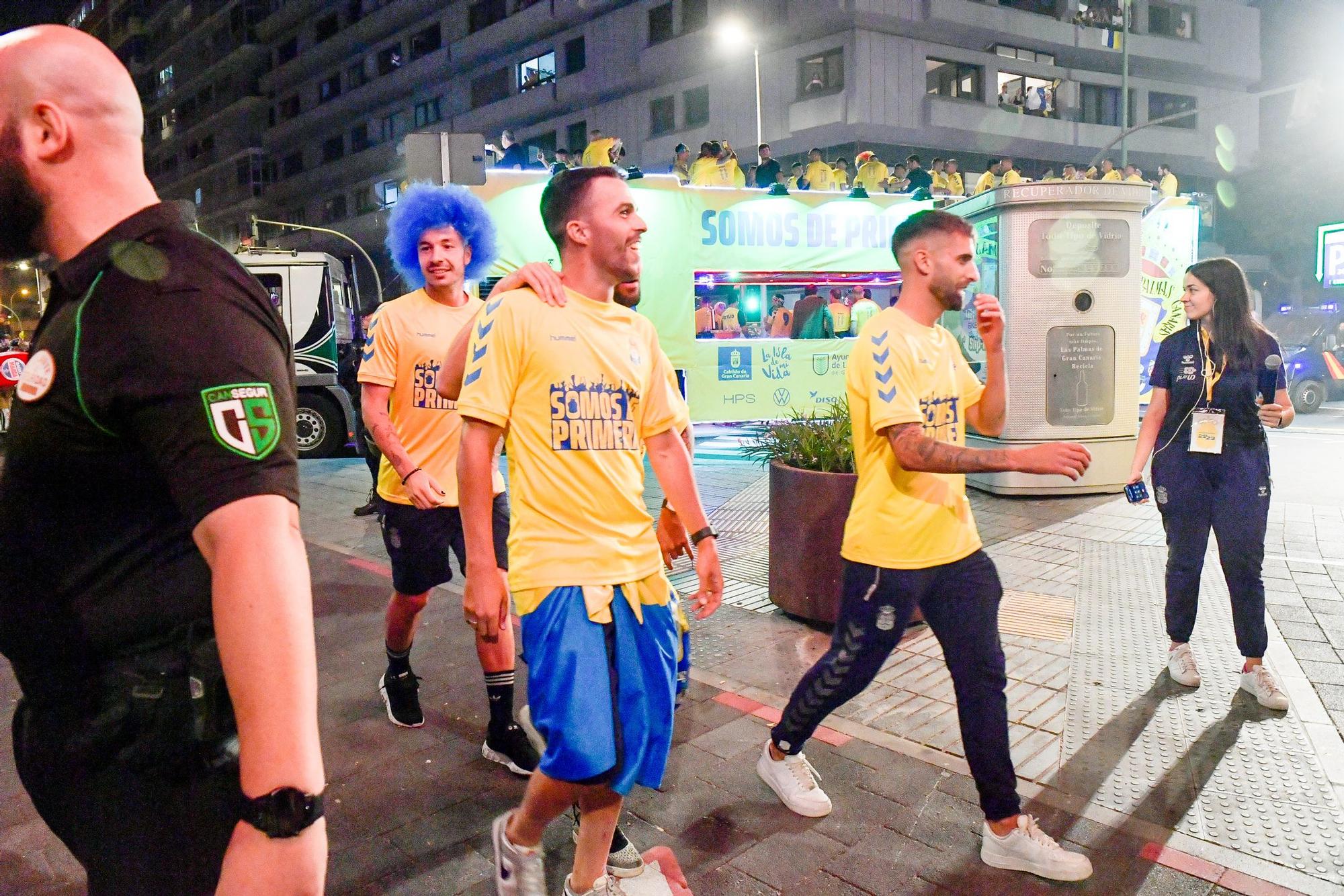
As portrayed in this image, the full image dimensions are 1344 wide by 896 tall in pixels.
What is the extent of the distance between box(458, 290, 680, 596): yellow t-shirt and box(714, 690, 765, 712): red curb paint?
1.90 m

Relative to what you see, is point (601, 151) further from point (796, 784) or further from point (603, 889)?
point (603, 889)

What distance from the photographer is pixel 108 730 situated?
1.24 metres

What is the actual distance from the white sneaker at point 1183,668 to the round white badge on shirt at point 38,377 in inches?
185

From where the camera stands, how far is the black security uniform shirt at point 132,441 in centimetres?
112

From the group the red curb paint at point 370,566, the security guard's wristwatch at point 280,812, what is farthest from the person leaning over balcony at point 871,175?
the security guard's wristwatch at point 280,812

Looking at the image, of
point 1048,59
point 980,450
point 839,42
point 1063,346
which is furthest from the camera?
point 1048,59

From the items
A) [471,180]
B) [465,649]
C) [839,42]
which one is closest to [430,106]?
[839,42]

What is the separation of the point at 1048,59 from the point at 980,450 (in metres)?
38.1

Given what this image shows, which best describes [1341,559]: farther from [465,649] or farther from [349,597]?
[349,597]

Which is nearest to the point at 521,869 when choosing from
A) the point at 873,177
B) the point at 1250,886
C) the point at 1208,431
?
the point at 1250,886

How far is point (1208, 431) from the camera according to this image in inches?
169

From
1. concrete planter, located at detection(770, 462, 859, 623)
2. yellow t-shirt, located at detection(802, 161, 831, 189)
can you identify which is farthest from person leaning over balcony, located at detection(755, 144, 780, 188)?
concrete planter, located at detection(770, 462, 859, 623)

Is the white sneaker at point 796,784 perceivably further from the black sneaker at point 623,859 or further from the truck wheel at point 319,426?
the truck wheel at point 319,426

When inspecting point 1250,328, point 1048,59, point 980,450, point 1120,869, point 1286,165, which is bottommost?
point 1120,869
